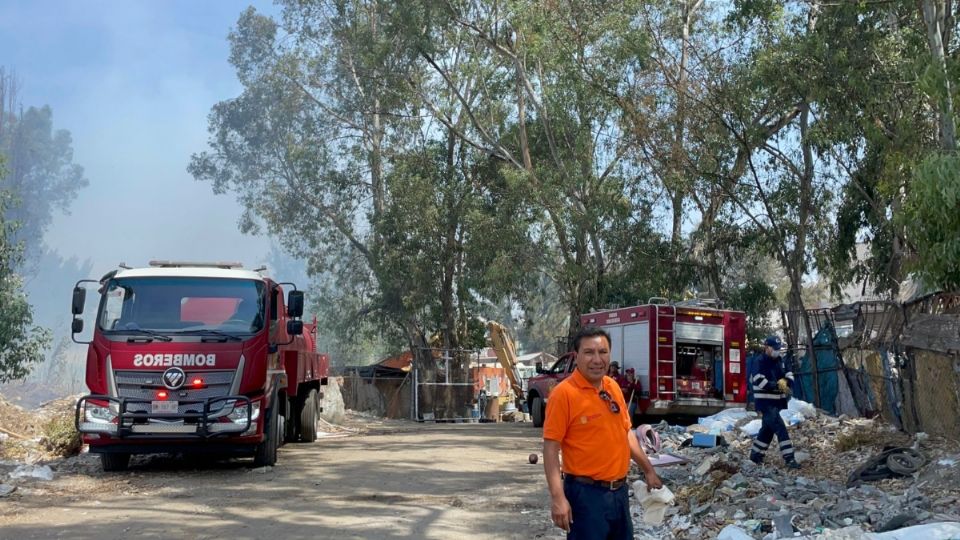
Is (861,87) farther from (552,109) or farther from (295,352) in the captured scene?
(295,352)

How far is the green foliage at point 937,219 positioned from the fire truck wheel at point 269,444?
8.07m

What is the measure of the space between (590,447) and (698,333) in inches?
613

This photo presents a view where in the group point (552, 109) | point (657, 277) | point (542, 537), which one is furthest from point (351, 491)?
point (552, 109)

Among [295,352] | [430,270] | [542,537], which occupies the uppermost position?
[430,270]

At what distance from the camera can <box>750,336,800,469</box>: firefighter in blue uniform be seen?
38.7 ft

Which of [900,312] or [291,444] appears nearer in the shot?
[900,312]

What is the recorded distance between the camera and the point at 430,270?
3619 centimetres

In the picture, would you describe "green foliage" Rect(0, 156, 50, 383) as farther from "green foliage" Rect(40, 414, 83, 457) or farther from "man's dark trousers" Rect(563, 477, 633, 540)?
"man's dark trousers" Rect(563, 477, 633, 540)

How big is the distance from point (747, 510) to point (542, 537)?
→ 1.87m

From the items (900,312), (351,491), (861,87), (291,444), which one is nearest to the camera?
(351,491)

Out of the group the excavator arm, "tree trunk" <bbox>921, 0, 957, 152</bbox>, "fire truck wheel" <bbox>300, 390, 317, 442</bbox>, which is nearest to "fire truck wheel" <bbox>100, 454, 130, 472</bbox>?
"fire truck wheel" <bbox>300, 390, 317, 442</bbox>

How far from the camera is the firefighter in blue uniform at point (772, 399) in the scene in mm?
11789

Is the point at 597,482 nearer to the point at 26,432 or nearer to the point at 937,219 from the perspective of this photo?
the point at 937,219

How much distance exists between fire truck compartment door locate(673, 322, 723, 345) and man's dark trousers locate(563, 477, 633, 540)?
15.0m
